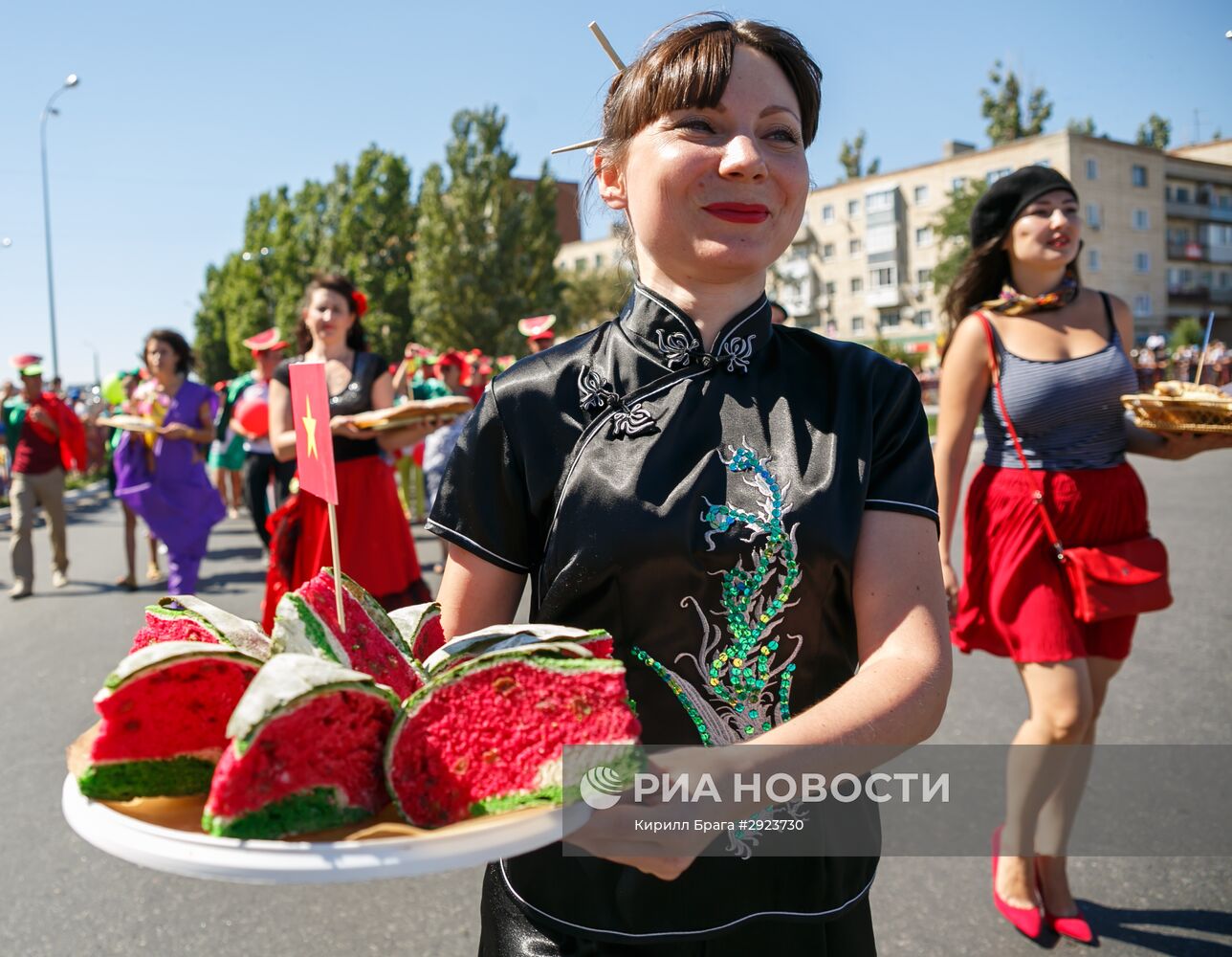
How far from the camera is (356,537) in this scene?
5090mm

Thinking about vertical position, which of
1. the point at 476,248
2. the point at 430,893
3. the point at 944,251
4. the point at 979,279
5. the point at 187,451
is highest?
the point at 944,251

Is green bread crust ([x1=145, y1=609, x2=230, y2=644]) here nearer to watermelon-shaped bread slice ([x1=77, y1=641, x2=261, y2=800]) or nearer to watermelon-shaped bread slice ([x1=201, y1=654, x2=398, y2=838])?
watermelon-shaped bread slice ([x1=77, y1=641, x2=261, y2=800])

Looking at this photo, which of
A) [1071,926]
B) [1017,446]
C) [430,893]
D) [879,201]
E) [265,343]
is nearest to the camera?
[1071,926]

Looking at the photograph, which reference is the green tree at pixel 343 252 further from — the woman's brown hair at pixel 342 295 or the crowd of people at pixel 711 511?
the crowd of people at pixel 711 511

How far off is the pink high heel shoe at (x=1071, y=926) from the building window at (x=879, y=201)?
64972mm

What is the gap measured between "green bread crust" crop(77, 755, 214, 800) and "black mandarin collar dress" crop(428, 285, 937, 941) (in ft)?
1.66

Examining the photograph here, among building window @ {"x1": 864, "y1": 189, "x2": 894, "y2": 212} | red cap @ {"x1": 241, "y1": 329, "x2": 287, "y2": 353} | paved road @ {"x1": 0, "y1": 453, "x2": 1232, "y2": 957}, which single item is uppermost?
building window @ {"x1": 864, "y1": 189, "x2": 894, "y2": 212}

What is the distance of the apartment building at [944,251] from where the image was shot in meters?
55.5

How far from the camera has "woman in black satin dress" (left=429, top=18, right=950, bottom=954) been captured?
4.70 ft

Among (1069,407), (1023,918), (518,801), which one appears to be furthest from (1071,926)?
(518,801)

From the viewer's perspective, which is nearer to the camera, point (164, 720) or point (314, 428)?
point (164, 720)

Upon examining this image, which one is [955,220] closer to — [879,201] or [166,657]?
[879,201]

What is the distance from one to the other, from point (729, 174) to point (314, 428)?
67 cm

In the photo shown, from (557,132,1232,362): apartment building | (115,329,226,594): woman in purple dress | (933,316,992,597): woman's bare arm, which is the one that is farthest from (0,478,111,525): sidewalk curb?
(557,132,1232,362): apartment building
